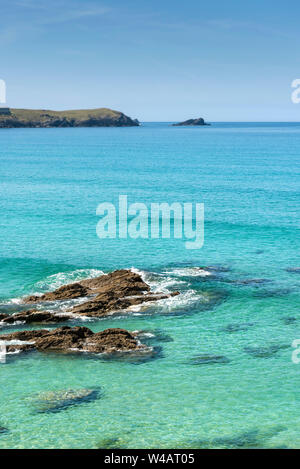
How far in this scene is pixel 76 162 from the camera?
16112cm

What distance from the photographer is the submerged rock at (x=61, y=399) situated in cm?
3018

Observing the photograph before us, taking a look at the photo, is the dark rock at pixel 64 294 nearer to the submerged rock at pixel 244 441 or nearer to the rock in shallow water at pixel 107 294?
the rock in shallow water at pixel 107 294

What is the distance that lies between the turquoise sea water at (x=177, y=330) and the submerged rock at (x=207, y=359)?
0.17m

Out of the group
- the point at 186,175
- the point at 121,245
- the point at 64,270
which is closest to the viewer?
the point at 64,270

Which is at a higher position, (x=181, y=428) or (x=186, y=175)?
(x=186, y=175)

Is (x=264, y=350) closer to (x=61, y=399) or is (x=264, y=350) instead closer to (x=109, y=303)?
(x=109, y=303)

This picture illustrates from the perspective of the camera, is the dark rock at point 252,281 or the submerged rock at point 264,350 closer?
the submerged rock at point 264,350

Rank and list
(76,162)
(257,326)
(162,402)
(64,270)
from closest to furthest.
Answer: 1. (162,402)
2. (257,326)
3. (64,270)
4. (76,162)

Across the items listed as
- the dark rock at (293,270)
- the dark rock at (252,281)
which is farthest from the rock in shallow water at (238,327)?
the dark rock at (293,270)

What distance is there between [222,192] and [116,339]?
66.3 meters

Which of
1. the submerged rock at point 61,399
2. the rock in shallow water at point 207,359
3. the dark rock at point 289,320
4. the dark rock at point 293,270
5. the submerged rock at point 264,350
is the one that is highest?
the dark rock at point 293,270

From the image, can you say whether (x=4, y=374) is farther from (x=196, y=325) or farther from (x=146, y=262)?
(x=146, y=262)

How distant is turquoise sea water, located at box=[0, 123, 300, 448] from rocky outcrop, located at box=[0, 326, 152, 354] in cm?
103

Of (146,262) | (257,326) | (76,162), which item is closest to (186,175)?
Answer: (76,162)
